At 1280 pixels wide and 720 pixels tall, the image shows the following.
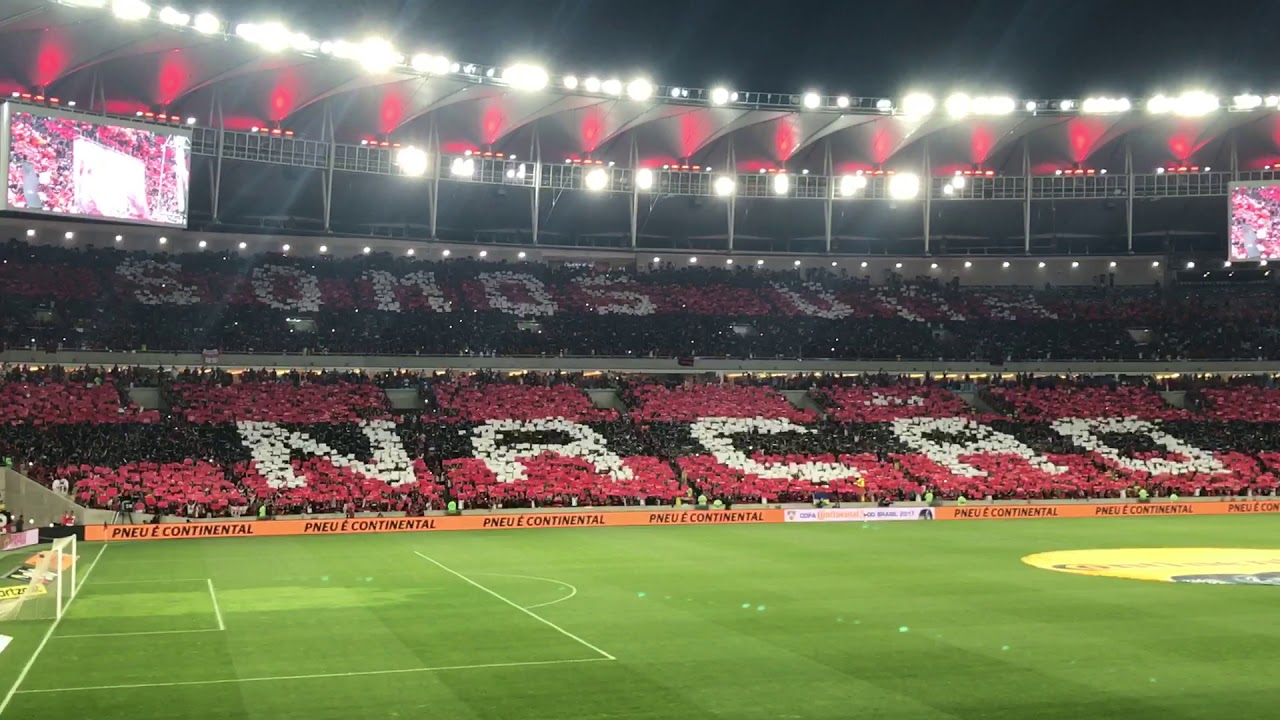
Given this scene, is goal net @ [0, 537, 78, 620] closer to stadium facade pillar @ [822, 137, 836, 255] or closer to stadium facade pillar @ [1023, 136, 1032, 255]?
stadium facade pillar @ [822, 137, 836, 255]

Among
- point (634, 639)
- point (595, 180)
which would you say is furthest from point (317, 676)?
point (595, 180)

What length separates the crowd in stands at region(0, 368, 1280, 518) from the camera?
135 ft

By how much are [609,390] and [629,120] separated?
14859 mm

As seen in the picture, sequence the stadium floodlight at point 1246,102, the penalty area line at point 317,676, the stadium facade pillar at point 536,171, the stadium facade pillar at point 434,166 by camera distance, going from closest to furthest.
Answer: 1. the penalty area line at point 317,676
2. the stadium floodlight at point 1246,102
3. the stadium facade pillar at point 434,166
4. the stadium facade pillar at point 536,171

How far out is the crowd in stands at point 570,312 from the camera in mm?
54000

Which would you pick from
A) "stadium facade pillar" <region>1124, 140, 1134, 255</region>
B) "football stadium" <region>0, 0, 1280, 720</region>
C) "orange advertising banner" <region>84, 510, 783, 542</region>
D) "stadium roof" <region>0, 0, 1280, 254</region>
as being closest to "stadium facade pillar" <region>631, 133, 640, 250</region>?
"stadium roof" <region>0, 0, 1280, 254</region>

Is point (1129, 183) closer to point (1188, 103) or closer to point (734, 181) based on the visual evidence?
point (1188, 103)

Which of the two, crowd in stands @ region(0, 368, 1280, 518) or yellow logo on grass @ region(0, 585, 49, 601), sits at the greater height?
crowd in stands @ region(0, 368, 1280, 518)

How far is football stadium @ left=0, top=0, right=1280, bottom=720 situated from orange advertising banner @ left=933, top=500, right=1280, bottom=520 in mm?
197

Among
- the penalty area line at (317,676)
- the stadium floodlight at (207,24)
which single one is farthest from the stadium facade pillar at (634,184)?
the penalty area line at (317,676)

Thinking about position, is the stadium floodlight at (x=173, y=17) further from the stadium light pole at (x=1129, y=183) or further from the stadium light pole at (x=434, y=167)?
the stadium light pole at (x=1129, y=183)

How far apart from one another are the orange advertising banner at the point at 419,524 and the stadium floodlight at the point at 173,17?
1998cm

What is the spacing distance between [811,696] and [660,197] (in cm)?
5646

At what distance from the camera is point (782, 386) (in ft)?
195
